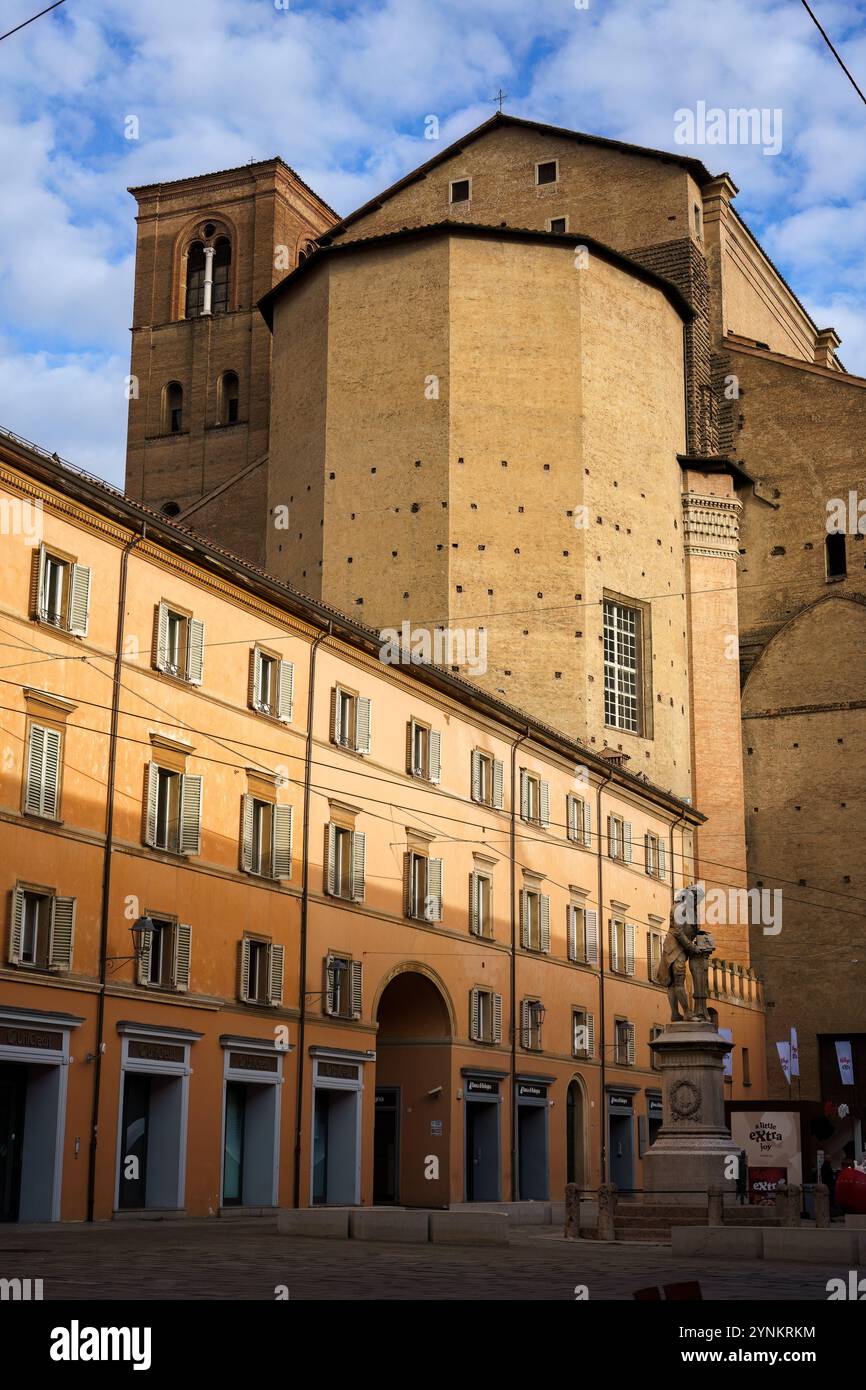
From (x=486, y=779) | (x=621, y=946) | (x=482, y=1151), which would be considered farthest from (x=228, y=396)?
(x=482, y=1151)

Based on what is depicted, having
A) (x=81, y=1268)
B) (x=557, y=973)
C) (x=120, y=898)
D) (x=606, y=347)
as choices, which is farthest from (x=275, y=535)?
(x=81, y=1268)

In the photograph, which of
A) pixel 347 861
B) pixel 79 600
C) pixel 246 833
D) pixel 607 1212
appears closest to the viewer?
pixel 607 1212

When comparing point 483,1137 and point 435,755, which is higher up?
point 435,755

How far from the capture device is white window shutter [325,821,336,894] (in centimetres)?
2830

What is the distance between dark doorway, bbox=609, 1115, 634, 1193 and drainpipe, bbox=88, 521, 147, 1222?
19.2m

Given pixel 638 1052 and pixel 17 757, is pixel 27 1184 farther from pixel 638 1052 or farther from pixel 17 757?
pixel 638 1052

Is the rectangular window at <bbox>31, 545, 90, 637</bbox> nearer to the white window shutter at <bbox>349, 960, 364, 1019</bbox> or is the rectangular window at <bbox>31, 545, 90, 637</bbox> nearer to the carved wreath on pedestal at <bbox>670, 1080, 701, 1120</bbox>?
the white window shutter at <bbox>349, 960, 364, 1019</bbox>

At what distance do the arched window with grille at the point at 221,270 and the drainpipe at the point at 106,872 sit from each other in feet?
115

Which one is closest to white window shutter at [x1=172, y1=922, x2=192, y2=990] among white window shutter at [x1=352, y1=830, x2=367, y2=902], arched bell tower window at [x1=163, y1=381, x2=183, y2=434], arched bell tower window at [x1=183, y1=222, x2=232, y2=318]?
white window shutter at [x1=352, y1=830, x2=367, y2=902]

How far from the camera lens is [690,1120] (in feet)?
72.0

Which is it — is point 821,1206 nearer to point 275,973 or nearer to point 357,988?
point 275,973

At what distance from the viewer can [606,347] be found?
153 ft

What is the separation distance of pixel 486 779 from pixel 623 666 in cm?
1247

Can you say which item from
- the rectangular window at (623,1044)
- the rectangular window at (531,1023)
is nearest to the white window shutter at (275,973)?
the rectangular window at (531,1023)
